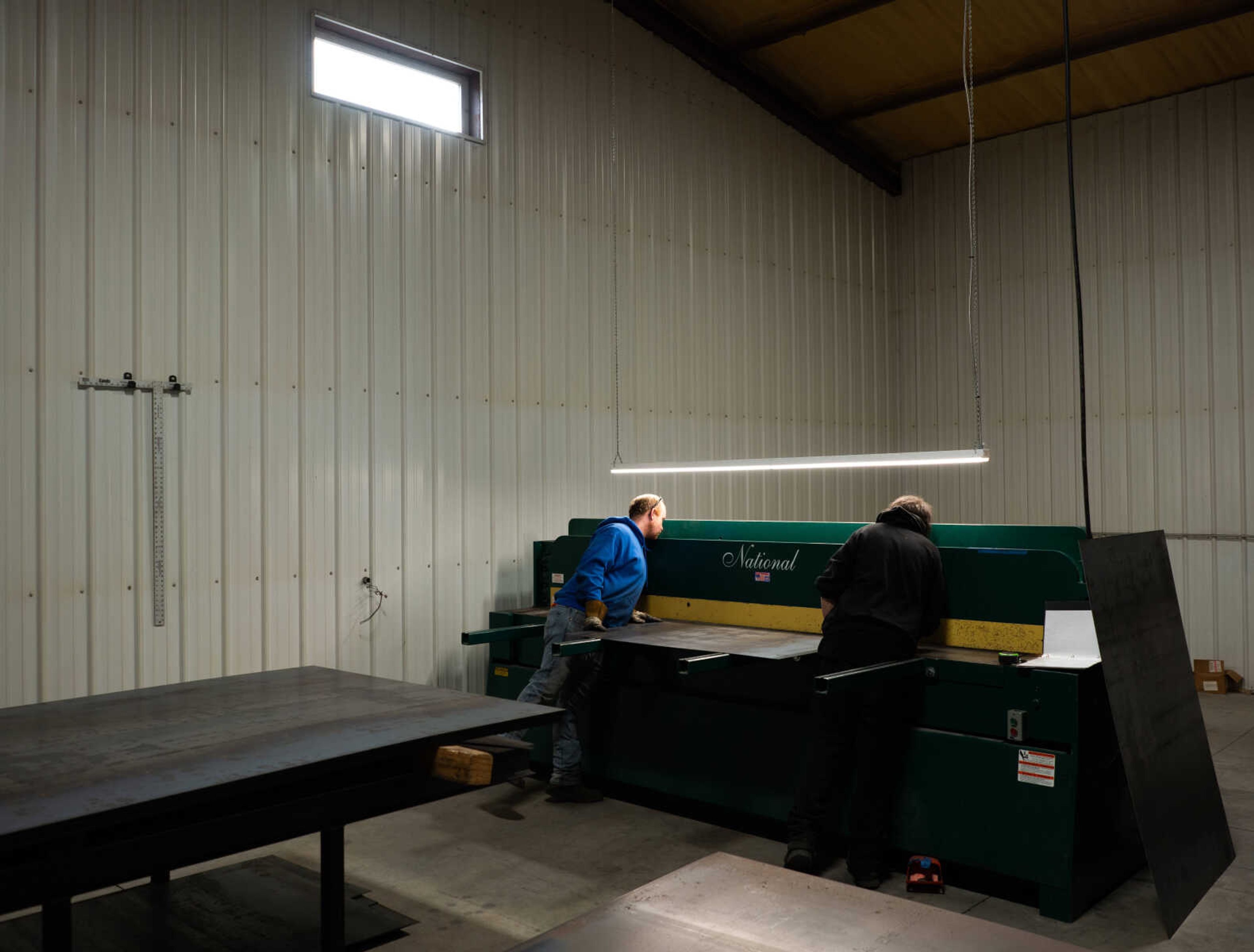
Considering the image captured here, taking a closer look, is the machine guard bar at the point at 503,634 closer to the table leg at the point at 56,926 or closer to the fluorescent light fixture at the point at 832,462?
the fluorescent light fixture at the point at 832,462

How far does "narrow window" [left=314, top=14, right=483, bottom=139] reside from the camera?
19.3ft

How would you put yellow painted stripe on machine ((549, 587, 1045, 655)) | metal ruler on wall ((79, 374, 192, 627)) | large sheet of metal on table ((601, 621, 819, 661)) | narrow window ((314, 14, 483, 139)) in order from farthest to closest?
narrow window ((314, 14, 483, 139)) < metal ruler on wall ((79, 374, 192, 627)) < large sheet of metal on table ((601, 621, 819, 661)) < yellow painted stripe on machine ((549, 587, 1045, 655))

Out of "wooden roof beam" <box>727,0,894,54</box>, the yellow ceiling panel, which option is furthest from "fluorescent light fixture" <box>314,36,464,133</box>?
the yellow ceiling panel

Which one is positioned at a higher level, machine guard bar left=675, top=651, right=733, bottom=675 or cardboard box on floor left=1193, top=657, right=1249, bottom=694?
machine guard bar left=675, top=651, right=733, bottom=675

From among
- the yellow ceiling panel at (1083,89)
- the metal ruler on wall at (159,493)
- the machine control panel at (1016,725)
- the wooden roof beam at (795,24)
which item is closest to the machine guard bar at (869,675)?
the machine control panel at (1016,725)

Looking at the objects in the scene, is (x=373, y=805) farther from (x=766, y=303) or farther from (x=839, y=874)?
(x=766, y=303)

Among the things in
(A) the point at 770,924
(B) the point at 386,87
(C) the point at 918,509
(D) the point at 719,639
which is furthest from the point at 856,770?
(B) the point at 386,87

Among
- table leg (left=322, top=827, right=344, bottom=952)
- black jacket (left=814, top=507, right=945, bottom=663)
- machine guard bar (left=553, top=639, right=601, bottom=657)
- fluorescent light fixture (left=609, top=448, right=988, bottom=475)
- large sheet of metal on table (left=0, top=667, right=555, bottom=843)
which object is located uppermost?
fluorescent light fixture (left=609, top=448, right=988, bottom=475)

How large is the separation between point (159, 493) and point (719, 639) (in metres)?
2.89

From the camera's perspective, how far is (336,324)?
580 centimetres

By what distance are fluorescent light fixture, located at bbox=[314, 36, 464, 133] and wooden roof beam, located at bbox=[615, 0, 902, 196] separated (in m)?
1.81

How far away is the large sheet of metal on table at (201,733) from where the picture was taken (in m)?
2.38

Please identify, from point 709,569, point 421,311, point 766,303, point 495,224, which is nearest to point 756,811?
point 709,569

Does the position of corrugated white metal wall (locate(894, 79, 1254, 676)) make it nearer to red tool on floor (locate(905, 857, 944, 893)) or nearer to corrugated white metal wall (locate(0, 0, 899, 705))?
corrugated white metal wall (locate(0, 0, 899, 705))
